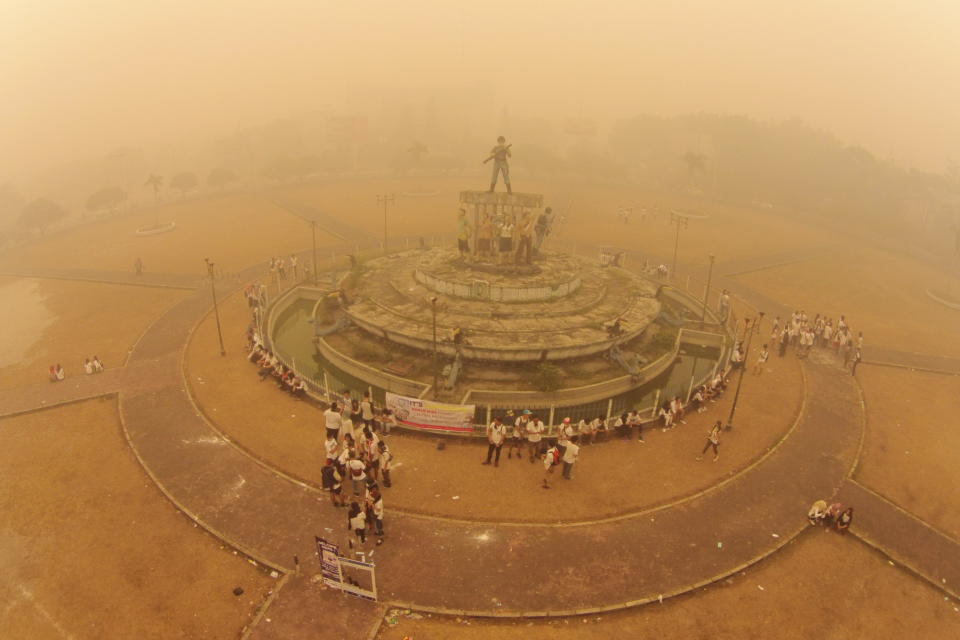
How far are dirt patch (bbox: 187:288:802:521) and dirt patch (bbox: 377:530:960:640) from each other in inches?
105

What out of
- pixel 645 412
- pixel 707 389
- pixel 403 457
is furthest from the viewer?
pixel 707 389

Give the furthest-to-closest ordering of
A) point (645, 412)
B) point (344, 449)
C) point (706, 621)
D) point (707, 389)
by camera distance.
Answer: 1. point (707, 389)
2. point (645, 412)
3. point (344, 449)
4. point (706, 621)

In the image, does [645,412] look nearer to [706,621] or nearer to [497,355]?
[497,355]

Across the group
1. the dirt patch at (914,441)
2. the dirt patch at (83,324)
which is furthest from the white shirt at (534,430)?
the dirt patch at (83,324)

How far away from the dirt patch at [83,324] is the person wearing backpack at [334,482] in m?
14.1

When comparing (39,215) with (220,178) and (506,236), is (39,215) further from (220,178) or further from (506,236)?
(506,236)

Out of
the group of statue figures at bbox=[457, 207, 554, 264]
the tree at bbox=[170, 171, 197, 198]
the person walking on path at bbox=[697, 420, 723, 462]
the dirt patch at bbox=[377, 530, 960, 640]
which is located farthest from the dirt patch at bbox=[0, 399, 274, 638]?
the tree at bbox=[170, 171, 197, 198]

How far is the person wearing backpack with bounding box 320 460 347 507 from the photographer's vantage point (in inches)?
544

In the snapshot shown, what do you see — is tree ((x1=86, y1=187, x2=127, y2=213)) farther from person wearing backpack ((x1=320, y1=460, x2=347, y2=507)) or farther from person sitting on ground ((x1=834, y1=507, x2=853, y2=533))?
person sitting on ground ((x1=834, y1=507, x2=853, y2=533))

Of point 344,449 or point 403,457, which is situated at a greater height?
point 344,449

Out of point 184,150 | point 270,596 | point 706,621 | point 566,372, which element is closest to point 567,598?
point 706,621

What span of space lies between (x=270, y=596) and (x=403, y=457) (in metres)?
5.67

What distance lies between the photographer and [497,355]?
70.3 feet

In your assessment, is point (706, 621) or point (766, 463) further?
point (766, 463)
